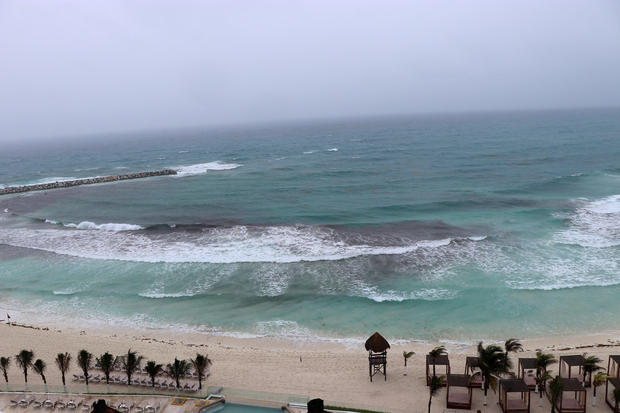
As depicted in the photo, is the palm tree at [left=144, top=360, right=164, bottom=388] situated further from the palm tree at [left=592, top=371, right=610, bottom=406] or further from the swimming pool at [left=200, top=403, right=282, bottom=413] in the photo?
the palm tree at [left=592, top=371, right=610, bottom=406]

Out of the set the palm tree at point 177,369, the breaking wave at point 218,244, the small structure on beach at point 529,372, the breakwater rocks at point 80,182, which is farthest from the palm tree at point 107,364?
the breakwater rocks at point 80,182

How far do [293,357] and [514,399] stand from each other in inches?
366

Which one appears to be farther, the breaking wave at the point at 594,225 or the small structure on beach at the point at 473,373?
the breaking wave at the point at 594,225

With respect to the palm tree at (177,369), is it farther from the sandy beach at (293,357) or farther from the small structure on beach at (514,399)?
the small structure on beach at (514,399)

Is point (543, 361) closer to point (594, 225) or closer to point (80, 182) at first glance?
point (594, 225)

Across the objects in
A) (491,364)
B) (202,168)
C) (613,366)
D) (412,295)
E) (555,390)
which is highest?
(202,168)

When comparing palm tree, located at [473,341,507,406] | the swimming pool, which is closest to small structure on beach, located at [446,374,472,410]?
palm tree, located at [473,341,507,406]

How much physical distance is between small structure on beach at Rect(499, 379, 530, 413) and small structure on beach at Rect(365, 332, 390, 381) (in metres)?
4.42

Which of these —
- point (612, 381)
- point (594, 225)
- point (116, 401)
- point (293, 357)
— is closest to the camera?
point (612, 381)

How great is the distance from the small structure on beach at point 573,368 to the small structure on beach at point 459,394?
3.88 m

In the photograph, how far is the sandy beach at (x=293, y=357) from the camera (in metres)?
16.6

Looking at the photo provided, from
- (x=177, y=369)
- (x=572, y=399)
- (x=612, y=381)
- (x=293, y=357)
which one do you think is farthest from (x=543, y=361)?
(x=177, y=369)

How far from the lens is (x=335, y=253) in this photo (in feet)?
106

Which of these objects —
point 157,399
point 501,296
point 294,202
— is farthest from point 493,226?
point 157,399
